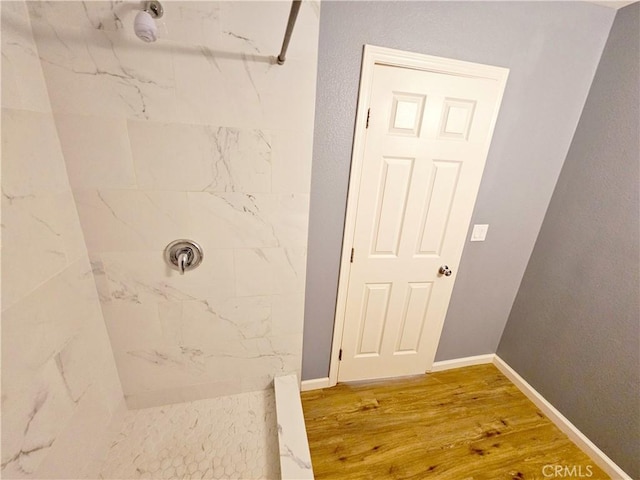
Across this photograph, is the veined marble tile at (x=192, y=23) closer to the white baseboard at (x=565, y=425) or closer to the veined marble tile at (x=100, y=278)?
the veined marble tile at (x=100, y=278)

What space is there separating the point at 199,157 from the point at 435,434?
6.35 ft

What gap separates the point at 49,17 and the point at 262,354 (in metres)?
1.56

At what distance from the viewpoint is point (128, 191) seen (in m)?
0.93

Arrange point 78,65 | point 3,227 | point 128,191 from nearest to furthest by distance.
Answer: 1. point 3,227
2. point 78,65
3. point 128,191

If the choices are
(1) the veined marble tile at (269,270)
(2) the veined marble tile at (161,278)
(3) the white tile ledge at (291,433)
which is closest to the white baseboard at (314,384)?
(3) the white tile ledge at (291,433)

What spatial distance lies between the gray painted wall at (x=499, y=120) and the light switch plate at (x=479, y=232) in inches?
1.5

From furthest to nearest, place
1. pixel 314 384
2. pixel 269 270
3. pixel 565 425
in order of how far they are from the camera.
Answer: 1. pixel 314 384
2. pixel 565 425
3. pixel 269 270

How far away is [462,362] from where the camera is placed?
6.03 ft

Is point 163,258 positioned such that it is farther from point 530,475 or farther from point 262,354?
point 530,475

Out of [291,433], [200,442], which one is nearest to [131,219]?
[200,442]

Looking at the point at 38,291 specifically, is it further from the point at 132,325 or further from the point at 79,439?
the point at 79,439

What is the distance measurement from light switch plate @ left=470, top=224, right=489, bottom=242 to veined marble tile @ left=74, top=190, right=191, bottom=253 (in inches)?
65.1

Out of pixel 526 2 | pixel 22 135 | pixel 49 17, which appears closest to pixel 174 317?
pixel 22 135

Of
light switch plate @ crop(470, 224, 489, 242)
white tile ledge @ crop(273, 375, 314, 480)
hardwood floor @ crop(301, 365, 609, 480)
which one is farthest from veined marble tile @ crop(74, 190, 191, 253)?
light switch plate @ crop(470, 224, 489, 242)
